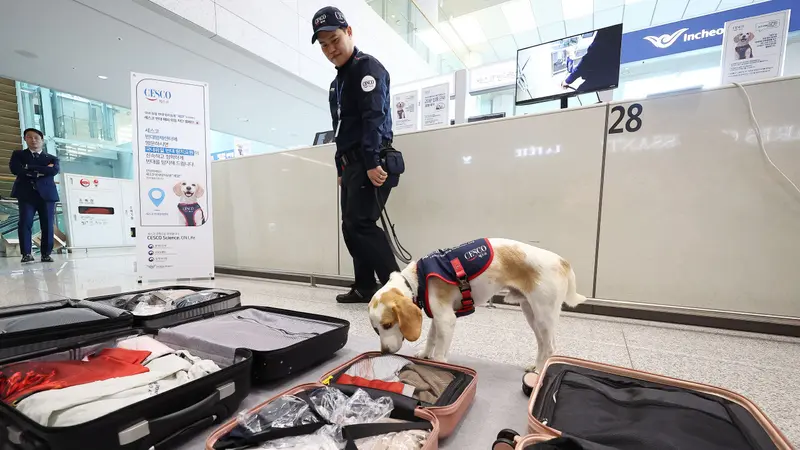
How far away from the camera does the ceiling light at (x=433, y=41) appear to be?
308 inches

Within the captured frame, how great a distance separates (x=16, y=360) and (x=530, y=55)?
3.05 metres

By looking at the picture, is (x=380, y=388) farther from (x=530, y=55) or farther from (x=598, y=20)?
(x=598, y=20)

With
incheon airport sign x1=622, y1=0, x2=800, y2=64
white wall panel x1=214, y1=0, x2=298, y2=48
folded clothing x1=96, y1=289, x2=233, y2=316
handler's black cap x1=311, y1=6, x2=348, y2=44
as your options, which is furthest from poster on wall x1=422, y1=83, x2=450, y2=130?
incheon airport sign x1=622, y1=0, x2=800, y2=64

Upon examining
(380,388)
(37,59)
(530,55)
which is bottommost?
(380,388)

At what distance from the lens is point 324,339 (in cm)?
119

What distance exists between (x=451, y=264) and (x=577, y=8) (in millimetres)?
7819

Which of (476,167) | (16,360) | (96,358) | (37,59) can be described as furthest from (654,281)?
(37,59)

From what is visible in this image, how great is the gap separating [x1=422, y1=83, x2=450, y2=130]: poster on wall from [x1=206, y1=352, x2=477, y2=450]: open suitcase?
2.18 m

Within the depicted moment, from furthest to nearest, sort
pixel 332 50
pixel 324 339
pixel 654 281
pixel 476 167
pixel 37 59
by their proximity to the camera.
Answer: pixel 37 59
pixel 476 167
pixel 332 50
pixel 654 281
pixel 324 339

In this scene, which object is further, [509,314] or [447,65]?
[447,65]

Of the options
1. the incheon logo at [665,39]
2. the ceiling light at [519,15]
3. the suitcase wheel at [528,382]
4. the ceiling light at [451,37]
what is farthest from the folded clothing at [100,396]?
the ceiling light at [451,37]

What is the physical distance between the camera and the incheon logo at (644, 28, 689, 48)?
5.38m

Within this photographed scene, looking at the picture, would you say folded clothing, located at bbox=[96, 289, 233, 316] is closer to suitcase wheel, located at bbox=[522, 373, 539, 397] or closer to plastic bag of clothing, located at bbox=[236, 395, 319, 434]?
plastic bag of clothing, located at bbox=[236, 395, 319, 434]

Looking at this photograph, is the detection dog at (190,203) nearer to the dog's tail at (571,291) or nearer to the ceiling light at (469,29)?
the dog's tail at (571,291)
